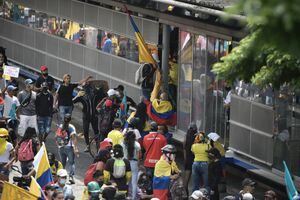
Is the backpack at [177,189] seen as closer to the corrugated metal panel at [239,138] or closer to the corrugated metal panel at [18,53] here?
the corrugated metal panel at [239,138]

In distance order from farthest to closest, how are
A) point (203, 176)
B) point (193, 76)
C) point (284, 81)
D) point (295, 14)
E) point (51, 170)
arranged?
point (193, 76) → point (203, 176) → point (51, 170) → point (284, 81) → point (295, 14)

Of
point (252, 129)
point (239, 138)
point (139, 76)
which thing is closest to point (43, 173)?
point (252, 129)

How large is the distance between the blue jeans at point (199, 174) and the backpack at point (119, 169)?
77.9 inches

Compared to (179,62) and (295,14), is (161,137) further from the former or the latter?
(295,14)

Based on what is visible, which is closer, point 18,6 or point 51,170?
point 51,170

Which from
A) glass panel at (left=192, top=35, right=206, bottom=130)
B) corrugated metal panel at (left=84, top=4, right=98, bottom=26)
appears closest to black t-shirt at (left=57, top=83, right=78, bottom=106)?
glass panel at (left=192, top=35, right=206, bottom=130)

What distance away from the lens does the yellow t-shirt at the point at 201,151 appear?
16.7 metres

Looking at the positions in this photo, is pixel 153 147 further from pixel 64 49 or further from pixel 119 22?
pixel 64 49

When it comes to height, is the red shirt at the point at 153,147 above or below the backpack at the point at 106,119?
above

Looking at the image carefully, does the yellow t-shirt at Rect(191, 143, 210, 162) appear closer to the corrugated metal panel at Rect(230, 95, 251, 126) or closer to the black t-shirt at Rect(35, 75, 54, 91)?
the corrugated metal panel at Rect(230, 95, 251, 126)

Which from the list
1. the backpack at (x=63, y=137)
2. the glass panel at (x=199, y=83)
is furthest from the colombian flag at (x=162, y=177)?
the glass panel at (x=199, y=83)

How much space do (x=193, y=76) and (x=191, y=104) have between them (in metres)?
0.60

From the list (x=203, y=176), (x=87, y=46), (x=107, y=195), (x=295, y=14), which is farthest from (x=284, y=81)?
(x=87, y=46)

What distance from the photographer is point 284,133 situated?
17656 mm
